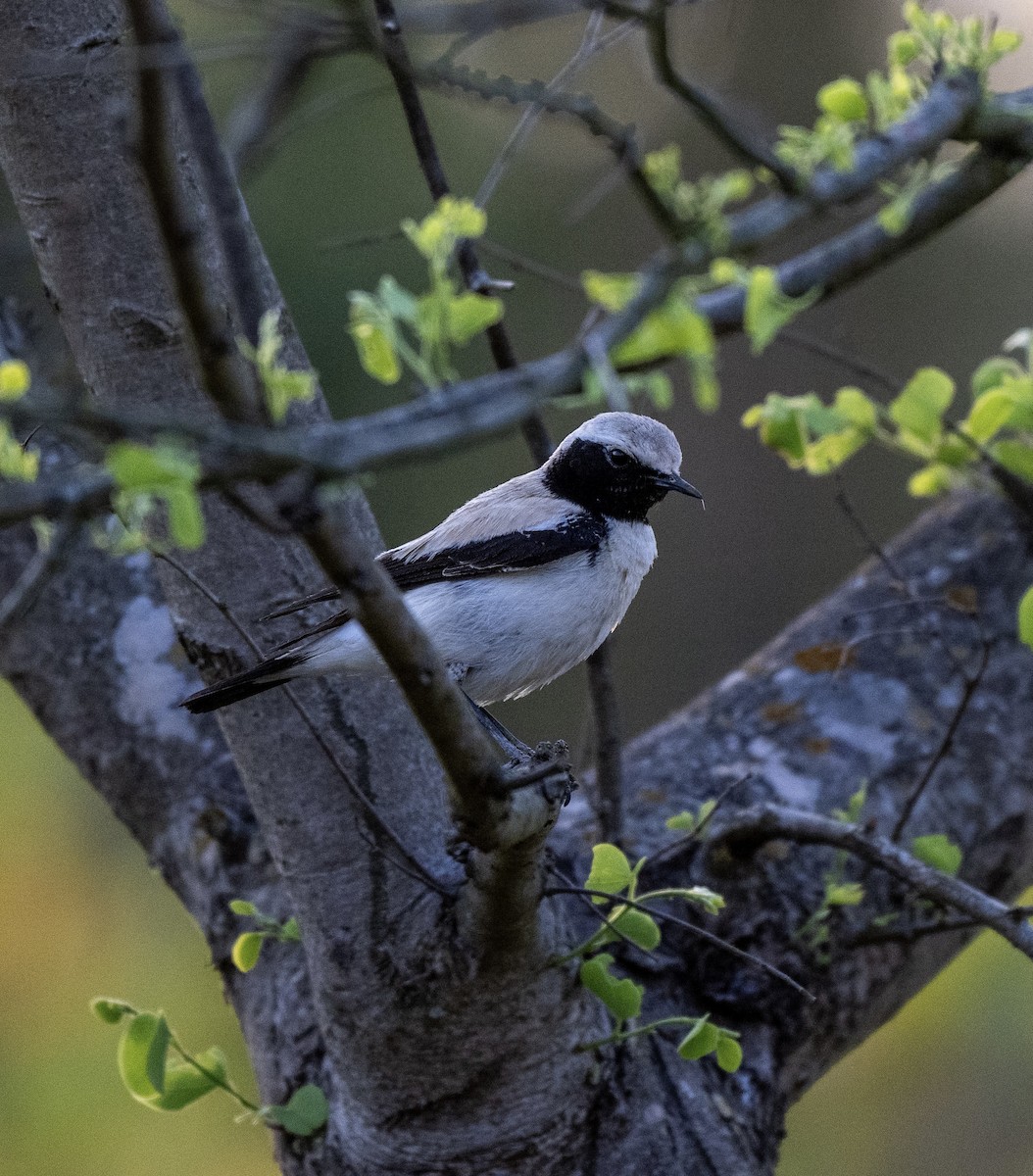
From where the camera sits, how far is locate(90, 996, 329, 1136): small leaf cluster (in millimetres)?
2920

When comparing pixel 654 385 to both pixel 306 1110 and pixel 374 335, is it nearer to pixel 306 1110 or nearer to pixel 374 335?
pixel 374 335

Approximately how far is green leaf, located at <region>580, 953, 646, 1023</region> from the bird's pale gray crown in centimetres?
145

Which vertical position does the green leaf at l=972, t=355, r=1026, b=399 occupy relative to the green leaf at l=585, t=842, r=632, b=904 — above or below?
above

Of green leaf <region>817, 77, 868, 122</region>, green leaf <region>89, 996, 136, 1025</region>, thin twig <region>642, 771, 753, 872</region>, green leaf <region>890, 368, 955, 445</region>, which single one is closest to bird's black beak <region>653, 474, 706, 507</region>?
thin twig <region>642, 771, 753, 872</region>

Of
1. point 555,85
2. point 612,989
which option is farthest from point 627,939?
point 555,85

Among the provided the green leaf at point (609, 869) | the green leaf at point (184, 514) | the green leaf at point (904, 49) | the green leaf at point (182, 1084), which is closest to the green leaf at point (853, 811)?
the green leaf at point (609, 869)

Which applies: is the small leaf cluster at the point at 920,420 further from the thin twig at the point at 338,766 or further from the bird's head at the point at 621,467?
the thin twig at the point at 338,766

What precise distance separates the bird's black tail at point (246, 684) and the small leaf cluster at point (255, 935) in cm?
50

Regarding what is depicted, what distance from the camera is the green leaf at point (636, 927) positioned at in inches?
112

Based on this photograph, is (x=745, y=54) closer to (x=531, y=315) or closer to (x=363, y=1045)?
(x=531, y=315)

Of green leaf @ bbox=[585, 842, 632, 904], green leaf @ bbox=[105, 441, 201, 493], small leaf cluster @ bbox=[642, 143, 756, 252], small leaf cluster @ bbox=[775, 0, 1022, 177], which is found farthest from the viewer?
green leaf @ bbox=[585, 842, 632, 904]

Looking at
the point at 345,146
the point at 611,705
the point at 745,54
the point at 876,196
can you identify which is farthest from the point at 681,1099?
the point at 745,54

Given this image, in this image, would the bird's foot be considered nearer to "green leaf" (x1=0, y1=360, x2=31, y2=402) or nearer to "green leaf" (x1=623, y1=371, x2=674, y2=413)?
"green leaf" (x1=623, y1=371, x2=674, y2=413)

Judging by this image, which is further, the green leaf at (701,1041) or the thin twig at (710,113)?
the green leaf at (701,1041)
